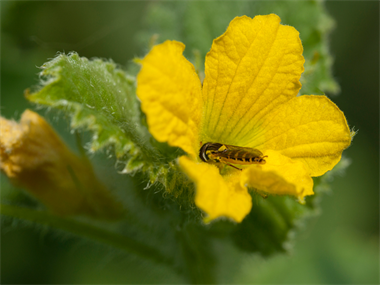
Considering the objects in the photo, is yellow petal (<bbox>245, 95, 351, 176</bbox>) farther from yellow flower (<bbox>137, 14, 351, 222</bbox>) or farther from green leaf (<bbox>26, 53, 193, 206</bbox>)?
green leaf (<bbox>26, 53, 193, 206</bbox>)

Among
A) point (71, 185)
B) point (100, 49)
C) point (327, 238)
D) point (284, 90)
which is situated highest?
point (100, 49)

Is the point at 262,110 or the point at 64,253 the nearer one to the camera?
the point at 262,110

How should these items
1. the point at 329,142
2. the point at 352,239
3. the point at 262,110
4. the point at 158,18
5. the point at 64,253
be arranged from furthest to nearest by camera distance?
the point at 352,239 < the point at 64,253 < the point at 158,18 < the point at 262,110 < the point at 329,142

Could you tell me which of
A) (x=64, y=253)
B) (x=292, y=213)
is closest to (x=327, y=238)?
(x=292, y=213)

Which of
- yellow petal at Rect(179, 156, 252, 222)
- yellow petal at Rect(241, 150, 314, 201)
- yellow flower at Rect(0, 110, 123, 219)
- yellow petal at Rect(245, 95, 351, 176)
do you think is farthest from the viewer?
yellow flower at Rect(0, 110, 123, 219)

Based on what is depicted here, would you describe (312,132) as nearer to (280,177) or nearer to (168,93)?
(280,177)

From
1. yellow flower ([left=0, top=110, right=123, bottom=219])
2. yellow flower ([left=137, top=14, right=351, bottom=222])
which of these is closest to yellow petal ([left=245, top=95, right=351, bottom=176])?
yellow flower ([left=137, top=14, right=351, bottom=222])

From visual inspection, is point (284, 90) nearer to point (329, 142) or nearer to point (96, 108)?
point (329, 142)
